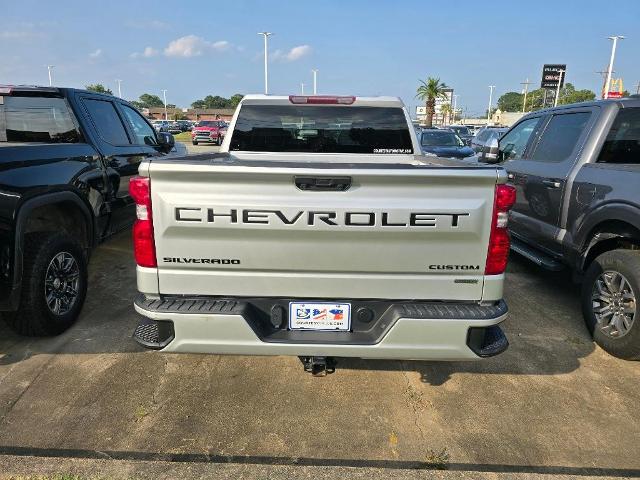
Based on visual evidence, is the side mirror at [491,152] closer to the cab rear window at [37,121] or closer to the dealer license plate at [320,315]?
the dealer license plate at [320,315]

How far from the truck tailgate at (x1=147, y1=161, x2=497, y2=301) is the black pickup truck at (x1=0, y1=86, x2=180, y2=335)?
153 centimetres

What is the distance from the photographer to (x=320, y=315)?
268cm

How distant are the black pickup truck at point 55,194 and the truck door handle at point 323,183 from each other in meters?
2.20

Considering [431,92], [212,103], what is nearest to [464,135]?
[431,92]

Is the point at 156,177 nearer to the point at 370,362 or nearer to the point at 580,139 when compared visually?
the point at 370,362

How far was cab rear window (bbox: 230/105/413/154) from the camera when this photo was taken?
448 centimetres

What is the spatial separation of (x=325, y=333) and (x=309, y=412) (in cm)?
68

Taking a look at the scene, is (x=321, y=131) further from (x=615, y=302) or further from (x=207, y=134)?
(x=207, y=134)

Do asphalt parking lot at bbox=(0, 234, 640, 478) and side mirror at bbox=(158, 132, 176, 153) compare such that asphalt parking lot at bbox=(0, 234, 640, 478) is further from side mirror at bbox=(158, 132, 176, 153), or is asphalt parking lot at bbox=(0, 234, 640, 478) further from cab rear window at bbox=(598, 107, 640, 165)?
side mirror at bbox=(158, 132, 176, 153)

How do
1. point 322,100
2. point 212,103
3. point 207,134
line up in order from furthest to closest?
point 212,103, point 207,134, point 322,100

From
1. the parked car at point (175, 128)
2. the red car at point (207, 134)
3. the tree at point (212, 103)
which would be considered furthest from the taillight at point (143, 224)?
the tree at point (212, 103)

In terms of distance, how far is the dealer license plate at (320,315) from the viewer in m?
2.67

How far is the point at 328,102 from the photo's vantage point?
14.3ft

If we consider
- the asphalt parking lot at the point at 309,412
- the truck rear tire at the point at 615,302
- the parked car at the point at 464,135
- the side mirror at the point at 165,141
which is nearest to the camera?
the asphalt parking lot at the point at 309,412
